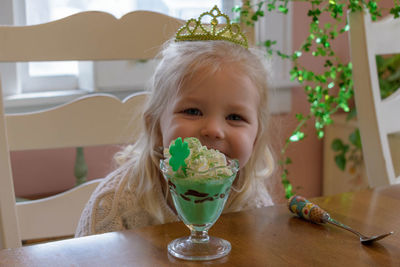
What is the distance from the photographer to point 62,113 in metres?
1.20

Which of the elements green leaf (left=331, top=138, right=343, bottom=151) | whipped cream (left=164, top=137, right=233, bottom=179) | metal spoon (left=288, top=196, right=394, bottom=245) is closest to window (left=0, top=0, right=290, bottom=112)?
green leaf (left=331, top=138, right=343, bottom=151)

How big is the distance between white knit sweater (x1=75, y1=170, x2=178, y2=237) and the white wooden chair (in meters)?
0.10

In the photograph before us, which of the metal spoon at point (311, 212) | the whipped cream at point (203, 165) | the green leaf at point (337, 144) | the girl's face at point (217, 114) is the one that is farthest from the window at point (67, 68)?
the whipped cream at point (203, 165)

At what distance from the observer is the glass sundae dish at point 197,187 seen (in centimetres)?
67

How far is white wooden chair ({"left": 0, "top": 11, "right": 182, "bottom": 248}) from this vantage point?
1.14m

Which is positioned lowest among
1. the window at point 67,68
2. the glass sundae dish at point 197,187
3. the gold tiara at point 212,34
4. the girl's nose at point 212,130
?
the glass sundae dish at point 197,187

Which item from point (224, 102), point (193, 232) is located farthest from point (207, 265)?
point (224, 102)

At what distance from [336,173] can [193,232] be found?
1.88m

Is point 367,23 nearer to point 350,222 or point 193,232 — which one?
point 350,222

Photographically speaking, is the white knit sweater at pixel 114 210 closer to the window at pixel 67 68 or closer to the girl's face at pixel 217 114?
the girl's face at pixel 217 114

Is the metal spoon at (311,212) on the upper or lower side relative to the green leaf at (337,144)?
lower

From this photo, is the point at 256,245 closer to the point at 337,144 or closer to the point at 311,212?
the point at 311,212

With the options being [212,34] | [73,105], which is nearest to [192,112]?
[212,34]

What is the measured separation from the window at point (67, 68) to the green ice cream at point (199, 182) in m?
1.40
